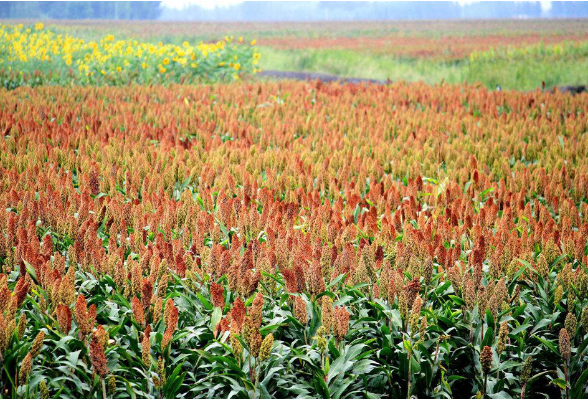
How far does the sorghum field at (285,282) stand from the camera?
235 cm

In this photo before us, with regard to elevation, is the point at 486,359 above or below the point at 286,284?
below

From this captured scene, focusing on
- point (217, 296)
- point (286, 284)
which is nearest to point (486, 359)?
point (286, 284)

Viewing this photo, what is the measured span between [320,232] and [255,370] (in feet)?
4.62

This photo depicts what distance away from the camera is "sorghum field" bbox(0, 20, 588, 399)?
7.70 feet

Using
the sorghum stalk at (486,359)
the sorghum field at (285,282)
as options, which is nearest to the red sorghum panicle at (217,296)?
the sorghum field at (285,282)

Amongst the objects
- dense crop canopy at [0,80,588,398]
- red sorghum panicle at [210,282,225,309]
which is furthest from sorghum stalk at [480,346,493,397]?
red sorghum panicle at [210,282,225,309]

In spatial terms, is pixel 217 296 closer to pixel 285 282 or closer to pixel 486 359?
pixel 285 282

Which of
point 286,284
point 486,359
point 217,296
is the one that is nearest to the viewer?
point 486,359

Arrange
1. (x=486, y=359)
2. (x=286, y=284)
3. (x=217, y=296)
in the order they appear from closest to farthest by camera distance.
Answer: (x=486, y=359) → (x=217, y=296) → (x=286, y=284)

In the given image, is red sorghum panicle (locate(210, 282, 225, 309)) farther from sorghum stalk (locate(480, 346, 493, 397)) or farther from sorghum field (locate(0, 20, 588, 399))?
sorghum stalk (locate(480, 346, 493, 397))

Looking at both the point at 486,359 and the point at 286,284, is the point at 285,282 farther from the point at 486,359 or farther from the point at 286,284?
the point at 486,359

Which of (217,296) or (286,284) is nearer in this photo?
(217,296)

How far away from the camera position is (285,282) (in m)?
2.80

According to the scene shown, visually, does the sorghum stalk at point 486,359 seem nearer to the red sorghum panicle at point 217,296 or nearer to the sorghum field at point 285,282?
the sorghum field at point 285,282
